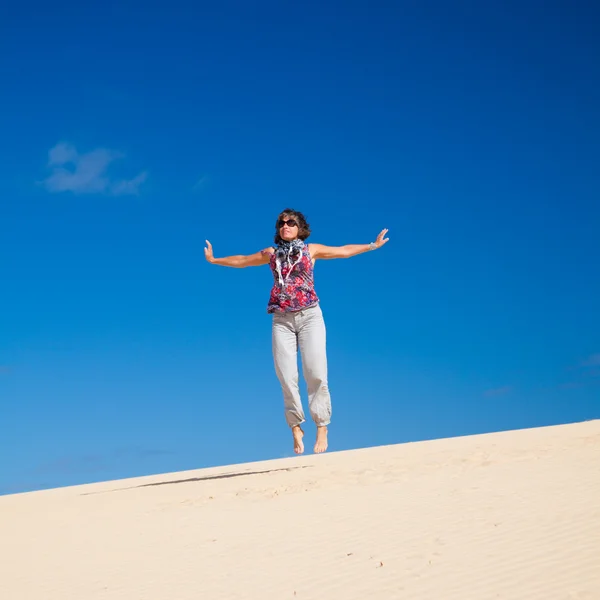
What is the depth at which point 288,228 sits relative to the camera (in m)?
10.9

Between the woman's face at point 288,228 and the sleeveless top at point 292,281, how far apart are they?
14cm

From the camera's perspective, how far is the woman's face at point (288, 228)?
10938mm

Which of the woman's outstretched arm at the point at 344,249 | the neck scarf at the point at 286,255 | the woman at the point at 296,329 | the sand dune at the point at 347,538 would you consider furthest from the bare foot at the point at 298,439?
the woman's outstretched arm at the point at 344,249

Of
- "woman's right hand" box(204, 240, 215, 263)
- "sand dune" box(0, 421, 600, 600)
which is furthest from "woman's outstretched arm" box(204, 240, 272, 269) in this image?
"sand dune" box(0, 421, 600, 600)

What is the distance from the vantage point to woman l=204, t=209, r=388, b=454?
10680 millimetres

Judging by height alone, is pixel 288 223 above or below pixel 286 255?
above

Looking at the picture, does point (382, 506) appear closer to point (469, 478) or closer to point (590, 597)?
point (469, 478)

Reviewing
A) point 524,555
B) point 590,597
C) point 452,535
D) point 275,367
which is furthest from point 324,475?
point 590,597

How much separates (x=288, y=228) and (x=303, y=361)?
6.43ft

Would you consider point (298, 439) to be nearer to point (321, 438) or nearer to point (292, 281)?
point (321, 438)

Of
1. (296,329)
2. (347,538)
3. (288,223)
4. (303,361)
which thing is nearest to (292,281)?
(296,329)

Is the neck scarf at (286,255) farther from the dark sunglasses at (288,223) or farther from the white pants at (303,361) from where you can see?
the white pants at (303,361)

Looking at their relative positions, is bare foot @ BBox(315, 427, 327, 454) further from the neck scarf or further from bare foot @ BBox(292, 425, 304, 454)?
the neck scarf

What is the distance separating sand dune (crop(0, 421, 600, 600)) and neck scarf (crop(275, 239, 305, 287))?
2.86 metres
